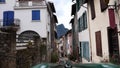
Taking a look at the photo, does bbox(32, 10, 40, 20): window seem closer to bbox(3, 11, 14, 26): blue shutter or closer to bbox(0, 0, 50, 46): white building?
bbox(0, 0, 50, 46): white building

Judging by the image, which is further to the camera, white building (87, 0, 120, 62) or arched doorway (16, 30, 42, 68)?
arched doorway (16, 30, 42, 68)

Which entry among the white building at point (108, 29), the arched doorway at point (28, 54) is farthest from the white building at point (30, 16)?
the white building at point (108, 29)

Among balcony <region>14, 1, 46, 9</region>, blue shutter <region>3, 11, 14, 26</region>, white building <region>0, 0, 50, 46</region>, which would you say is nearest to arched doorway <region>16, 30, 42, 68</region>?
→ white building <region>0, 0, 50, 46</region>

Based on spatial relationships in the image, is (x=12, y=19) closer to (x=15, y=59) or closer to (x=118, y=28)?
(x=15, y=59)

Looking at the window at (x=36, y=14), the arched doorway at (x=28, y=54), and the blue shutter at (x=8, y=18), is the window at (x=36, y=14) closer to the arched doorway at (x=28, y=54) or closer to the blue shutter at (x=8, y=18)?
the blue shutter at (x=8, y=18)

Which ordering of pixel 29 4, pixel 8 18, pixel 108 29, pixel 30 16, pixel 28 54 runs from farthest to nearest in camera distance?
pixel 29 4
pixel 30 16
pixel 8 18
pixel 28 54
pixel 108 29

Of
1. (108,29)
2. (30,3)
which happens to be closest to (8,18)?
(30,3)

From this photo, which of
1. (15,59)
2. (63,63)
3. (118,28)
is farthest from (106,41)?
(63,63)

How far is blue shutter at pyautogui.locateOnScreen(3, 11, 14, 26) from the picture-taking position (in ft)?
107

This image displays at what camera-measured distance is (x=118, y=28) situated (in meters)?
9.97

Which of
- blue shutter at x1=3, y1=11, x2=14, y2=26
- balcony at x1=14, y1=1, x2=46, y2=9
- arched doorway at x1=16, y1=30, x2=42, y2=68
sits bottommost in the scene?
arched doorway at x1=16, y1=30, x2=42, y2=68

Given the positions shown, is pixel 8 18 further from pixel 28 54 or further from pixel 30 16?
pixel 28 54

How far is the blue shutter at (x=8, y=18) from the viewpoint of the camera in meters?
32.7

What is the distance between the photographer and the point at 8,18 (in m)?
32.8
